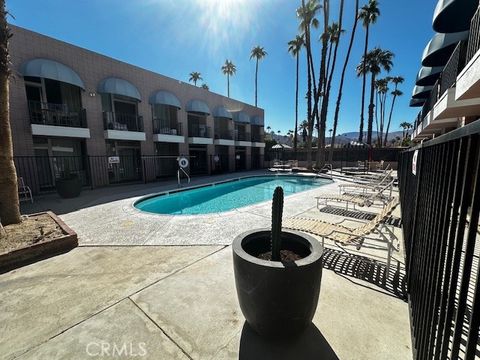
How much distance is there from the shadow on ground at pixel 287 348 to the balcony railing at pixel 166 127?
16658mm

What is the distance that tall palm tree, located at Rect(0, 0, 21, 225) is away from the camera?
5055 millimetres

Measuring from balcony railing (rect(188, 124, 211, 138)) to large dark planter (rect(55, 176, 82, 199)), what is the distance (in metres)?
10.9

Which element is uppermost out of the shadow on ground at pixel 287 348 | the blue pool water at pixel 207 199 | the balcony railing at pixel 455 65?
the balcony railing at pixel 455 65

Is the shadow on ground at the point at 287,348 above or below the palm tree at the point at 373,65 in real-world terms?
below

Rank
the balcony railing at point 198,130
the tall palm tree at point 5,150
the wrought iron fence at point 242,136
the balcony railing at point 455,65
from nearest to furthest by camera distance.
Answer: the tall palm tree at point 5,150, the balcony railing at point 455,65, the balcony railing at point 198,130, the wrought iron fence at point 242,136

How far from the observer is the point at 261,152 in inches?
1102

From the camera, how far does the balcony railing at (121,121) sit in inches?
544

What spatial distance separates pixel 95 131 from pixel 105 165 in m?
2.12

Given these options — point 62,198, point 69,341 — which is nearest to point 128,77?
point 62,198

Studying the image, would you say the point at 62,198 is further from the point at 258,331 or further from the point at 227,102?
the point at 227,102

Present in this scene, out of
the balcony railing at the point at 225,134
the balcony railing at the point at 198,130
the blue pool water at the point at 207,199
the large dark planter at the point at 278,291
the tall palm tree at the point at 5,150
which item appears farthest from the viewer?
the balcony railing at the point at 225,134

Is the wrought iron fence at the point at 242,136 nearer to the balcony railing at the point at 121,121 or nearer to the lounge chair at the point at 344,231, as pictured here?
the balcony railing at the point at 121,121

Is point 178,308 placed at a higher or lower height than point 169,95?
lower

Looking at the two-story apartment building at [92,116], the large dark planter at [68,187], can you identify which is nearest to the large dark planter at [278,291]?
the large dark planter at [68,187]
